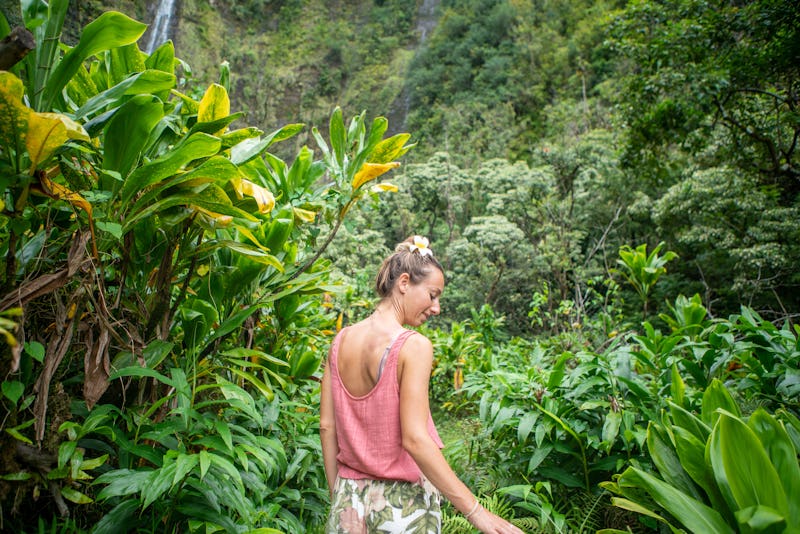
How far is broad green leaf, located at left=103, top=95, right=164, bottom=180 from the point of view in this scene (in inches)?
43.9

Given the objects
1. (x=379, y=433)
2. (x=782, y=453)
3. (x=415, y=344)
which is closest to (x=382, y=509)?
(x=379, y=433)

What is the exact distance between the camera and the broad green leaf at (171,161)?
3.82ft

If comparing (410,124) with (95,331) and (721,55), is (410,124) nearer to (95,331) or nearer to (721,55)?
(721,55)

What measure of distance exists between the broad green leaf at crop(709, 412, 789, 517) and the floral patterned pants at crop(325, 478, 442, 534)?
0.71 metres

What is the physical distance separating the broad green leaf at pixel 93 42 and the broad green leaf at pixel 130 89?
6 centimetres

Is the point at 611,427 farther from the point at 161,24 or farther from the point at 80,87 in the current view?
the point at 161,24

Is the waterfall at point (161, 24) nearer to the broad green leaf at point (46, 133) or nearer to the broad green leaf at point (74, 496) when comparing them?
the broad green leaf at point (46, 133)

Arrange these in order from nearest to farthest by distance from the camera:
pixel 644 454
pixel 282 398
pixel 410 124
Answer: pixel 644 454
pixel 282 398
pixel 410 124

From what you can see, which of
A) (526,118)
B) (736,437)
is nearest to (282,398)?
(736,437)

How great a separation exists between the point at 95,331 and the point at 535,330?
1025 centimetres

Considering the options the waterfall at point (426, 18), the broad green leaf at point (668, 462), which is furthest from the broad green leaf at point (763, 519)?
the waterfall at point (426, 18)

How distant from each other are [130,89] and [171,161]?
21 centimetres

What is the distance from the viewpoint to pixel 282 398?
2.07m

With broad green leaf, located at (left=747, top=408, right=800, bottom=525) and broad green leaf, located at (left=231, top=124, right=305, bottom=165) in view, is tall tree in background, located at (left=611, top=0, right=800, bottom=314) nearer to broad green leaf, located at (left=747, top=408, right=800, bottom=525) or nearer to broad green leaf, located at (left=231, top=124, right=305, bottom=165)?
broad green leaf, located at (left=747, top=408, right=800, bottom=525)
